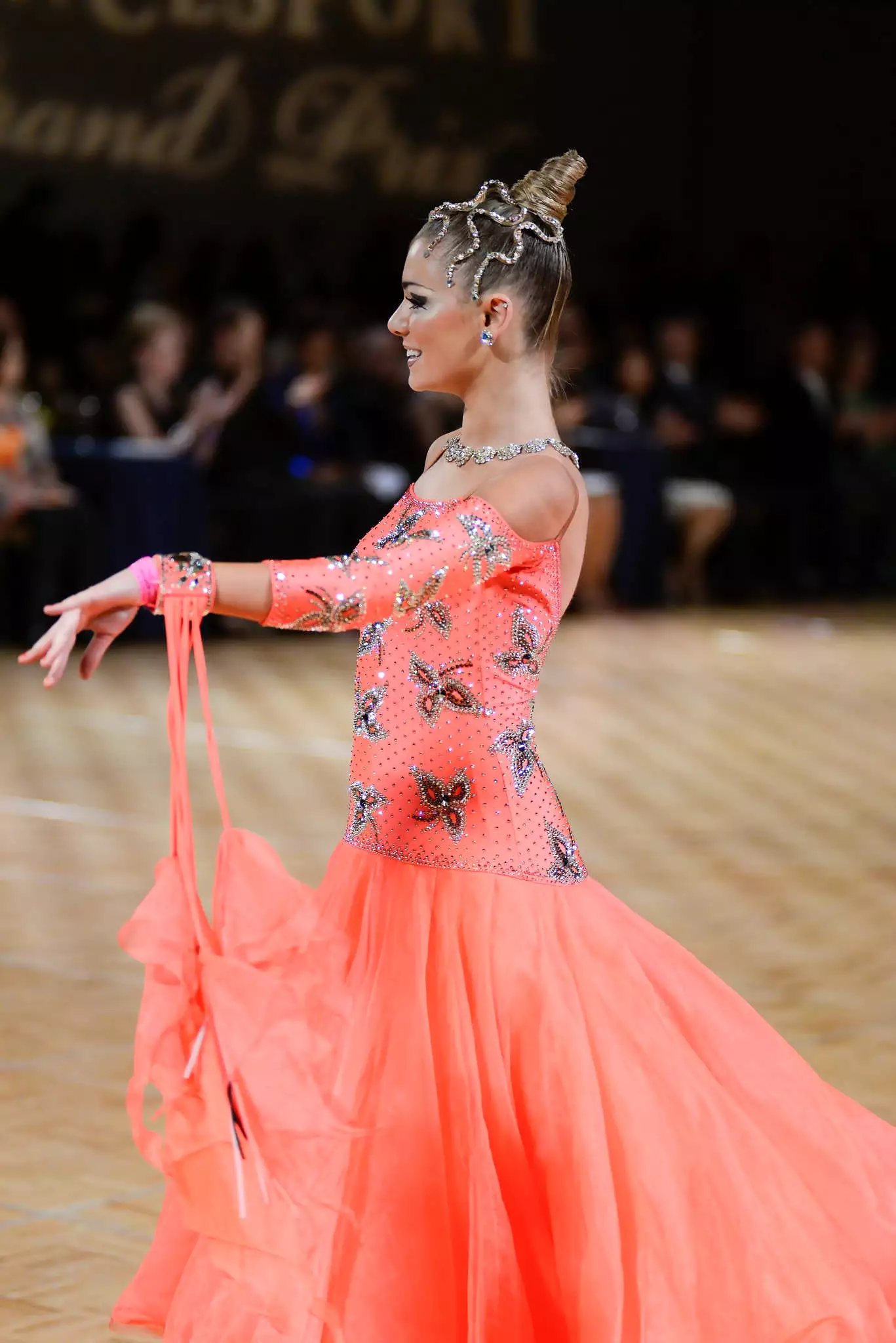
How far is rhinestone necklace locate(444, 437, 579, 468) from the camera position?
2.06 m

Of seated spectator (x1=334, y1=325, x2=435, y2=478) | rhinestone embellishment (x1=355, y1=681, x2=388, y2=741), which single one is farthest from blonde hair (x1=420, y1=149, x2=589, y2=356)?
seated spectator (x1=334, y1=325, x2=435, y2=478)

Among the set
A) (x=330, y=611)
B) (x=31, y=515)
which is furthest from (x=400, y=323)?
(x=31, y=515)

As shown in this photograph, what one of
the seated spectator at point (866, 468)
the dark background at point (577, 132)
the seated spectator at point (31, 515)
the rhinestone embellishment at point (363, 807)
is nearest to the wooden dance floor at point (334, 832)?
the seated spectator at point (31, 515)

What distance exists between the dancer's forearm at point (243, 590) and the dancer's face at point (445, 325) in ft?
1.05

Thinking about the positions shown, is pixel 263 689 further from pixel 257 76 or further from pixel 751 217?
pixel 751 217

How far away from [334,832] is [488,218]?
3.19m

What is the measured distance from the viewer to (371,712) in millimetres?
2092

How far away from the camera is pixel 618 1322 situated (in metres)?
1.94

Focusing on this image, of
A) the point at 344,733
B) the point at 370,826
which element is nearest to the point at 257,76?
the point at 344,733

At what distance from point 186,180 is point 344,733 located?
4925 millimetres

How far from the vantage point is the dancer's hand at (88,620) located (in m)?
1.69

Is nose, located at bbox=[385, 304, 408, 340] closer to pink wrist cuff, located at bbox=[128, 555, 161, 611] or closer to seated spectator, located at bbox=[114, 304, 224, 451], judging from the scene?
pink wrist cuff, located at bbox=[128, 555, 161, 611]

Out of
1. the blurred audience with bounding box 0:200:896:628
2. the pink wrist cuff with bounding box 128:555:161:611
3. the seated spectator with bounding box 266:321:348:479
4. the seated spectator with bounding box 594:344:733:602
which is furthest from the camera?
the seated spectator with bounding box 594:344:733:602

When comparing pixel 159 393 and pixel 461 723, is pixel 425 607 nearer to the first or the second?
pixel 461 723
